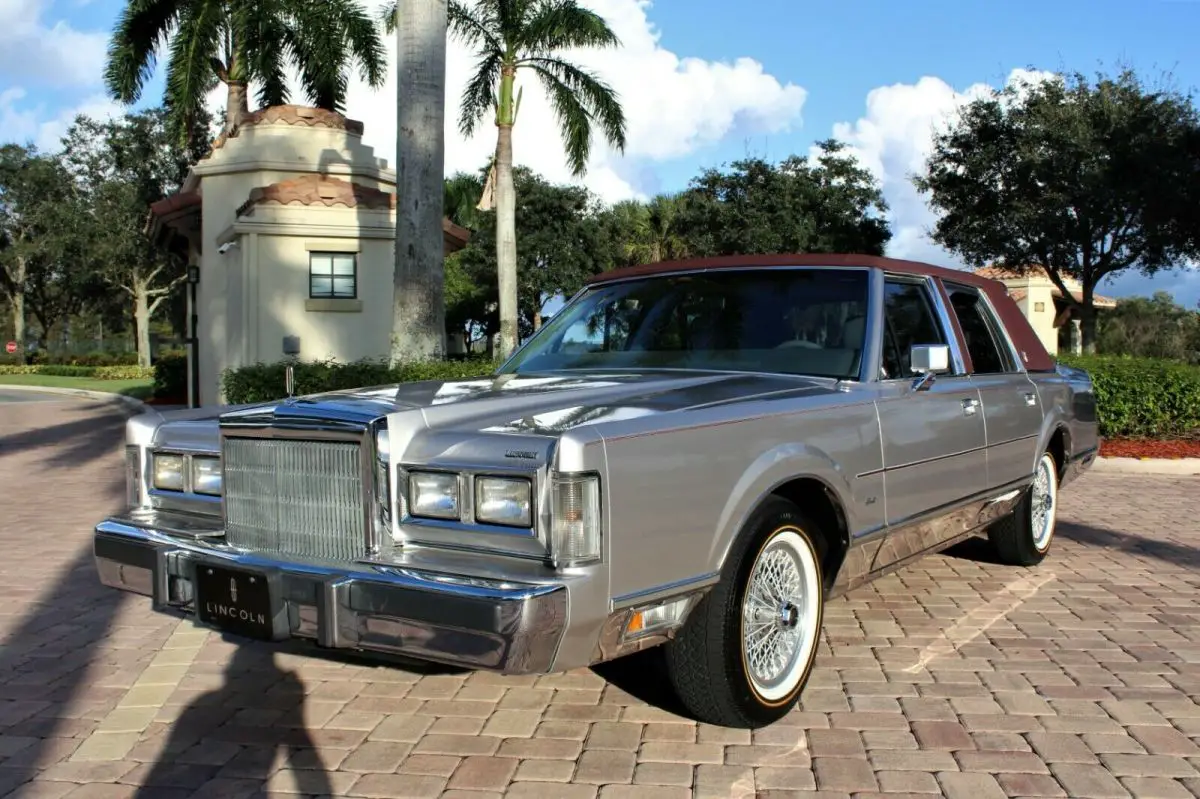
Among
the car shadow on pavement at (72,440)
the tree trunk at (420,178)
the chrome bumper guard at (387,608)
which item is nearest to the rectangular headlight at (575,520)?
the chrome bumper guard at (387,608)

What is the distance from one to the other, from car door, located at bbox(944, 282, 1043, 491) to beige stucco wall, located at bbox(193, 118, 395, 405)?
39.1 feet

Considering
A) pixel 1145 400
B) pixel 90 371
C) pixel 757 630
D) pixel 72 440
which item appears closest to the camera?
pixel 757 630

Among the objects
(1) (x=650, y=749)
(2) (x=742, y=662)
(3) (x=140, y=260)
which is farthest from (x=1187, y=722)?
(3) (x=140, y=260)

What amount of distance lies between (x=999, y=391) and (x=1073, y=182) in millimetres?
22020

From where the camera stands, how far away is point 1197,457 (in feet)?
37.3

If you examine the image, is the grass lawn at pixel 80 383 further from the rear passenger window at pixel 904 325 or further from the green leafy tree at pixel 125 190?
the rear passenger window at pixel 904 325

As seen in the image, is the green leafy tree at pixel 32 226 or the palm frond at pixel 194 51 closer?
the palm frond at pixel 194 51

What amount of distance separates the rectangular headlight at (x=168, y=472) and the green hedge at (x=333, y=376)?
592 cm

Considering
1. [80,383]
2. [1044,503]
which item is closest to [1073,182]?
[1044,503]

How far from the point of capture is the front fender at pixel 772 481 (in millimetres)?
3336

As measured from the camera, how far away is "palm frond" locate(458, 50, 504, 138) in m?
21.3

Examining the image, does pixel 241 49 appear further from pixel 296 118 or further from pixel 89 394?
pixel 89 394

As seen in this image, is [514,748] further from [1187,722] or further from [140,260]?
[140,260]

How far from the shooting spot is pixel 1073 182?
2469 centimetres
